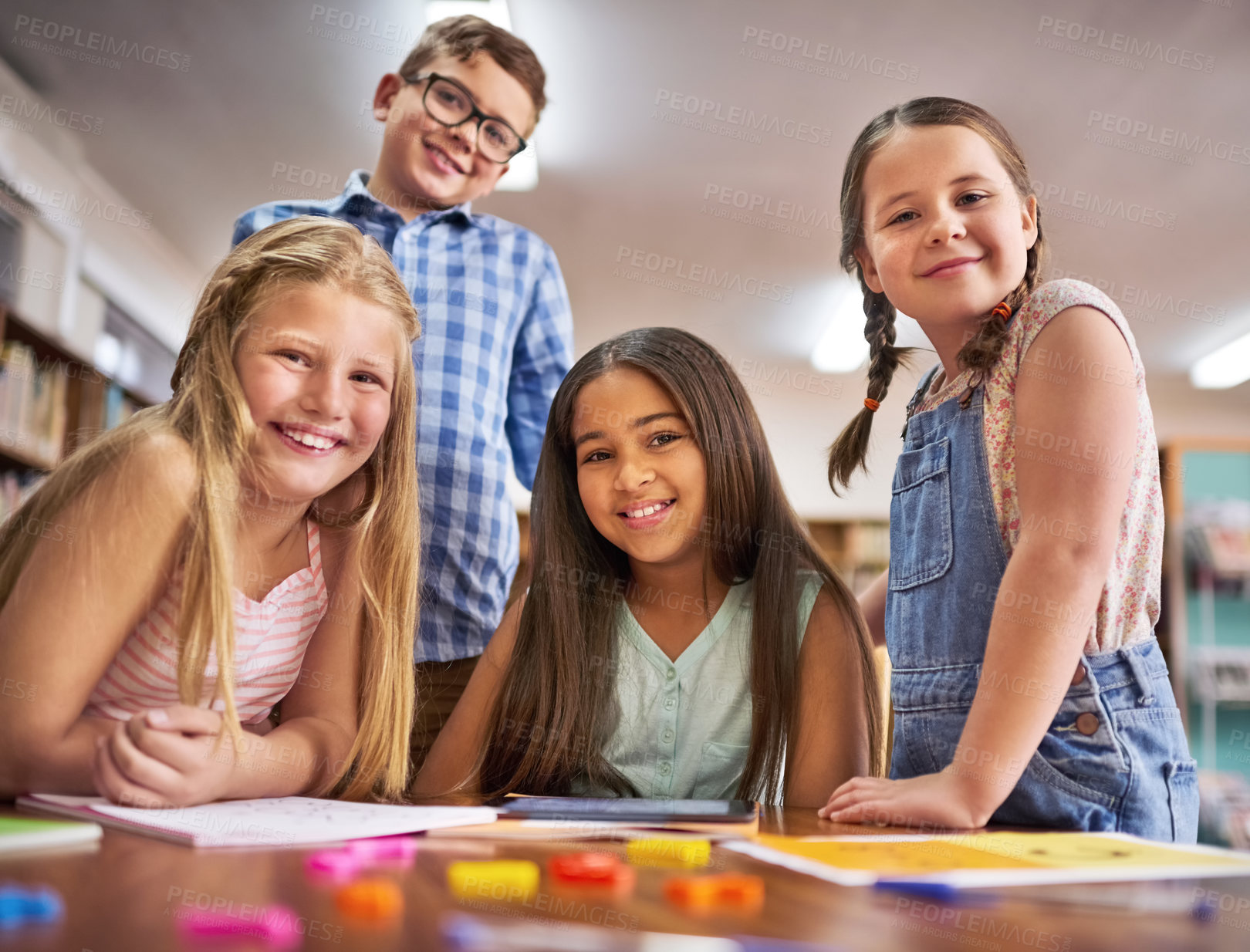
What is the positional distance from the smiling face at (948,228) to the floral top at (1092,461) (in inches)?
2.8

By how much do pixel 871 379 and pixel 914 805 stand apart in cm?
74

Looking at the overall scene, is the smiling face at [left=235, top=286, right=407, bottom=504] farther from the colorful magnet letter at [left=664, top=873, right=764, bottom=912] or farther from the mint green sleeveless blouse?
the colorful magnet letter at [left=664, top=873, right=764, bottom=912]

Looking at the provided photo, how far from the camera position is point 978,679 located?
99 centimetres

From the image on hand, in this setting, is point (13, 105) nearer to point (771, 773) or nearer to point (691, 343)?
point (691, 343)

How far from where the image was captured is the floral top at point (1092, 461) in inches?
36.5

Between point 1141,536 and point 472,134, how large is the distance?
1.27 m

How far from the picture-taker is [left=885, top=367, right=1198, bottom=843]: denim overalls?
2.91 ft

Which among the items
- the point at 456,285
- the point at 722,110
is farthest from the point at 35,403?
the point at 722,110

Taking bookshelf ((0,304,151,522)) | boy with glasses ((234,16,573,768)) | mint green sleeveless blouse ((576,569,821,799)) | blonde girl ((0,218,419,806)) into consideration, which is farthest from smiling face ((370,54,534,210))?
bookshelf ((0,304,151,522))

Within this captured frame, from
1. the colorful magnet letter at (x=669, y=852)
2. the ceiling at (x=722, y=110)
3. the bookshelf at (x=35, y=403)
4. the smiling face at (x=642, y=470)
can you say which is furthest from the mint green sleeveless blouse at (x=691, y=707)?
the bookshelf at (x=35, y=403)

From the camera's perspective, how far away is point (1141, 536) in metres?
1.01

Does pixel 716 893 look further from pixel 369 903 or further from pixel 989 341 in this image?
pixel 989 341

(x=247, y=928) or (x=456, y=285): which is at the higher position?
(x=456, y=285)

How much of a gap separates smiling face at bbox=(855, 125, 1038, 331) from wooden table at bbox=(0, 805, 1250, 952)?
0.67m
